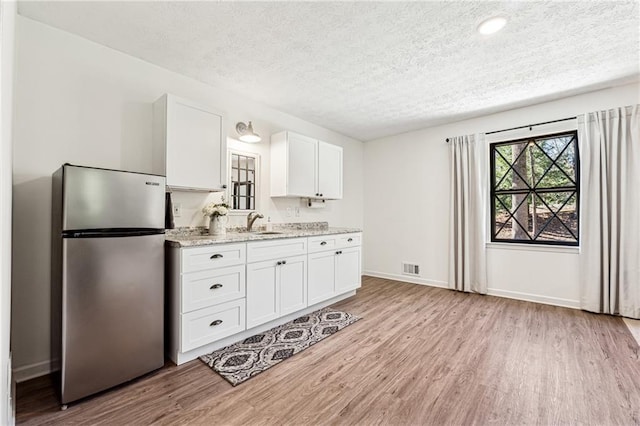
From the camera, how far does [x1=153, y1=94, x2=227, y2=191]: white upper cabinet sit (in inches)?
96.5

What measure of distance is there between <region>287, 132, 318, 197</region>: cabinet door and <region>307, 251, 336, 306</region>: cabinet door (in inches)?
34.9

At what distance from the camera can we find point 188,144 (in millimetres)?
2574

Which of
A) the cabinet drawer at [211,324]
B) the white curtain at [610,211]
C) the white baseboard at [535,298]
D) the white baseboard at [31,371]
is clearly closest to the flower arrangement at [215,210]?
the cabinet drawer at [211,324]

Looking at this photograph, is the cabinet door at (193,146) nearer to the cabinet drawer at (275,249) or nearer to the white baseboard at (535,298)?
the cabinet drawer at (275,249)

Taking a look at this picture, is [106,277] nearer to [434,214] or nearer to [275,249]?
[275,249]

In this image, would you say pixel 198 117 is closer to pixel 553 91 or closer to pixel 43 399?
pixel 43 399

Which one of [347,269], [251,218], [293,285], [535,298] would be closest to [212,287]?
[293,285]

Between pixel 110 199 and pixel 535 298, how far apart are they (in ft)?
15.3

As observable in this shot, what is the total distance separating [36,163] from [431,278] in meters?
4.75

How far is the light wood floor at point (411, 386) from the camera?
164 cm

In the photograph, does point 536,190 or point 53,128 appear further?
point 536,190

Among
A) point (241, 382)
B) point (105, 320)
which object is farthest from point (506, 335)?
point (105, 320)

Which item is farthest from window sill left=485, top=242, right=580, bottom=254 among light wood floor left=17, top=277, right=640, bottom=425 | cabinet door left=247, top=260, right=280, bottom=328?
cabinet door left=247, top=260, right=280, bottom=328

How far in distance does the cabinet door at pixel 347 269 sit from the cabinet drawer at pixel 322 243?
0.57ft
